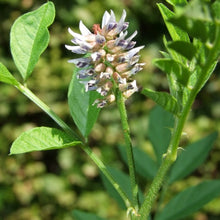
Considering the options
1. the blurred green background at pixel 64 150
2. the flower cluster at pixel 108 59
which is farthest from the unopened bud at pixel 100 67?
the blurred green background at pixel 64 150

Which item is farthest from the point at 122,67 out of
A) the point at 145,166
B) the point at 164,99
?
the point at 145,166

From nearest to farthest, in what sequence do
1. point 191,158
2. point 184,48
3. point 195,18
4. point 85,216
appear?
point 195,18 < point 184,48 < point 85,216 < point 191,158

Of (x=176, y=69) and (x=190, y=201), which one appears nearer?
(x=176, y=69)

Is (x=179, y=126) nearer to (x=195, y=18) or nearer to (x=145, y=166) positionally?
(x=195, y=18)

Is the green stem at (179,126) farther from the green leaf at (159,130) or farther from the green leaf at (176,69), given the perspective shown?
the green leaf at (159,130)

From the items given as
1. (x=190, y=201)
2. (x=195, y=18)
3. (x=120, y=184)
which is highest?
(x=195, y=18)
